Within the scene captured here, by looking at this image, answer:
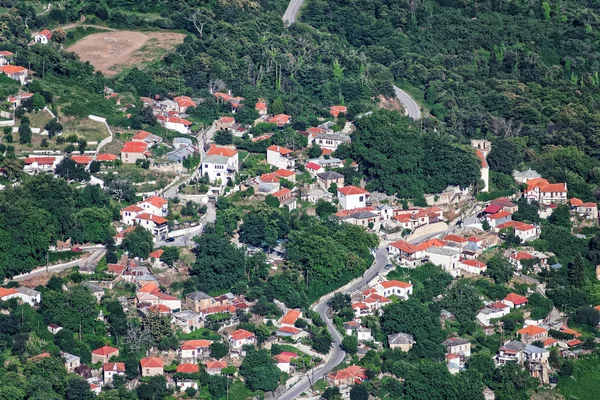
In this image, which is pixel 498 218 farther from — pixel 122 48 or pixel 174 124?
pixel 122 48

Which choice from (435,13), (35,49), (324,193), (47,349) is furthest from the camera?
(435,13)

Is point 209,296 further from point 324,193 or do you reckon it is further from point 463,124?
point 463,124

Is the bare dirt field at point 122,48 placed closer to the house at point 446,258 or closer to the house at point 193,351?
the house at point 446,258

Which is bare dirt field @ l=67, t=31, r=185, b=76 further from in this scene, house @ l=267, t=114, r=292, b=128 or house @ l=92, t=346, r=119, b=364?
house @ l=92, t=346, r=119, b=364

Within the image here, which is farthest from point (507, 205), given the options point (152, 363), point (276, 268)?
point (152, 363)

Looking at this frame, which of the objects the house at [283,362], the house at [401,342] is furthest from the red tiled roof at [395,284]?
the house at [283,362]

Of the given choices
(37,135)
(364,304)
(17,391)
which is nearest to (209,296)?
(364,304)
